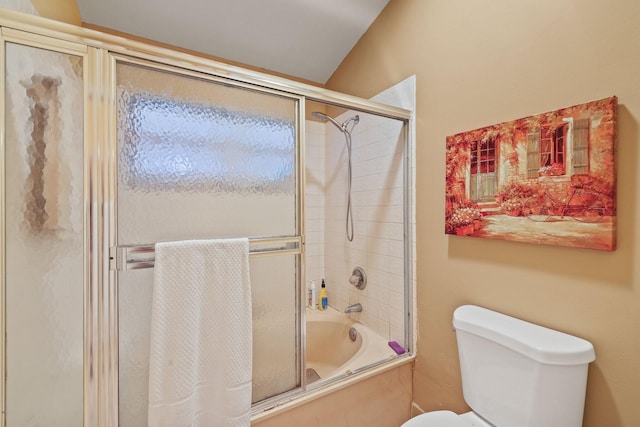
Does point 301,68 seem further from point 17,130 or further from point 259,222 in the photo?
point 17,130

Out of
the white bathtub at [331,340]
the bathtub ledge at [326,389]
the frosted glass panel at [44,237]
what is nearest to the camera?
the frosted glass panel at [44,237]

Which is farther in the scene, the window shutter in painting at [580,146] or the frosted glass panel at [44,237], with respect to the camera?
the window shutter in painting at [580,146]

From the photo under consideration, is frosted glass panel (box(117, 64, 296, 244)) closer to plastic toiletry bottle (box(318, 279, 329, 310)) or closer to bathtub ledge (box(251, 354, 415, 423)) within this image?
bathtub ledge (box(251, 354, 415, 423))

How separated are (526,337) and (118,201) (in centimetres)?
150

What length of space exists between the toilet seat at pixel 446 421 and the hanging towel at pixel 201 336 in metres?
0.67

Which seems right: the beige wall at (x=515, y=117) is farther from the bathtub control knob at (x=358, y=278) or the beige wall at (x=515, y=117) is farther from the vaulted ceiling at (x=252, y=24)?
the bathtub control knob at (x=358, y=278)

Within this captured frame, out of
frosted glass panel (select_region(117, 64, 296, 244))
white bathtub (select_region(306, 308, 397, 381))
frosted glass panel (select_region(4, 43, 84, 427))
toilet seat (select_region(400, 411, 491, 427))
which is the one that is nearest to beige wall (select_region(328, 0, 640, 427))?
toilet seat (select_region(400, 411, 491, 427))

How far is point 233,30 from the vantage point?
1769 millimetres

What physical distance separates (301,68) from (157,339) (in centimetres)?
199

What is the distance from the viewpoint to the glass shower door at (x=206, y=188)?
985mm

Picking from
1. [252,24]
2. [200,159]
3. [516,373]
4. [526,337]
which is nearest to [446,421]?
[516,373]

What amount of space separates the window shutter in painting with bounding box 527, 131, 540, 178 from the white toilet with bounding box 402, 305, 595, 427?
0.60 m

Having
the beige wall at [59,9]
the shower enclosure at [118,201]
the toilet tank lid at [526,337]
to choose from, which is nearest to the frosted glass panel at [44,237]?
the shower enclosure at [118,201]

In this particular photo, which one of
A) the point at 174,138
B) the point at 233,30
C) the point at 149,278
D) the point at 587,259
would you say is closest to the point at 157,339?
the point at 149,278
